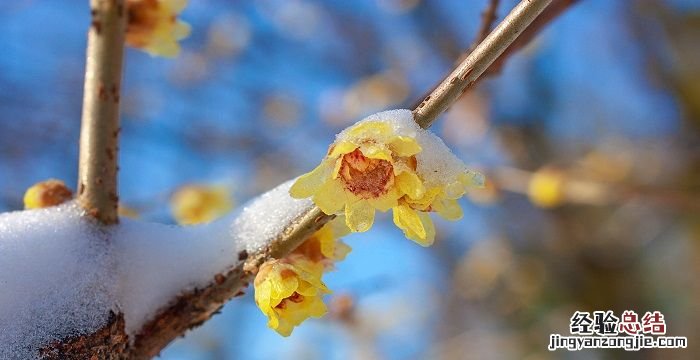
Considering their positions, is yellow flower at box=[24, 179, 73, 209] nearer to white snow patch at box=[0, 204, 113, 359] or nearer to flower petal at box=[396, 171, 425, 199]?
white snow patch at box=[0, 204, 113, 359]

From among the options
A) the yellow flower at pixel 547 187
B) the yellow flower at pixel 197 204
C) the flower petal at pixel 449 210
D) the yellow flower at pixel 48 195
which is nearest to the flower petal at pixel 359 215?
the flower petal at pixel 449 210

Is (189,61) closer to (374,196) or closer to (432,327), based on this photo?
(432,327)

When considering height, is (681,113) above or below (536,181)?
above

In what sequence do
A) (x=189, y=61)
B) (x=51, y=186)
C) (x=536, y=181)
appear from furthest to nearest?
(x=189, y=61), (x=536, y=181), (x=51, y=186)

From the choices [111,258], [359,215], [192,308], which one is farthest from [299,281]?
[111,258]

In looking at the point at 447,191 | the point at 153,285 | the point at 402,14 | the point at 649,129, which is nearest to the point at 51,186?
the point at 153,285

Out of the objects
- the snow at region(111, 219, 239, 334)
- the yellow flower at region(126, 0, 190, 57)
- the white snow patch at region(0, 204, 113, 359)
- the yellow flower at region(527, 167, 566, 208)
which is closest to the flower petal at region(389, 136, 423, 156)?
the snow at region(111, 219, 239, 334)
